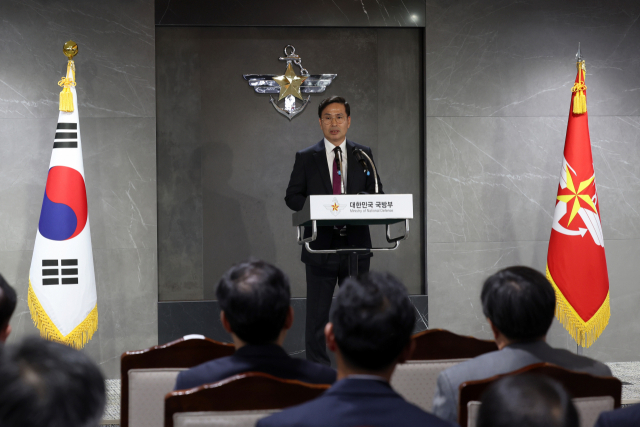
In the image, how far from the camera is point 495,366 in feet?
5.11

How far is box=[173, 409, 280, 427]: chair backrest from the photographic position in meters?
1.19

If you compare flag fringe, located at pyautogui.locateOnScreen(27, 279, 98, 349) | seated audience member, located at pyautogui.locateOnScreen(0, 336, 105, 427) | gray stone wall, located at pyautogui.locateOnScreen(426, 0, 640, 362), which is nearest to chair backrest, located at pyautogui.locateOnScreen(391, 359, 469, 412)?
seated audience member, located at pyautogui.locateOnScreen(0, 336, 105, 427)

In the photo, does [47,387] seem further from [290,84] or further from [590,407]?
[290,84]

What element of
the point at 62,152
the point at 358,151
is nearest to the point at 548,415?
the point at 358,151

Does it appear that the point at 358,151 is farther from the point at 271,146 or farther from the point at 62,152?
the point at 62,152

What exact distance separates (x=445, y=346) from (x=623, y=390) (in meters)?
2.60

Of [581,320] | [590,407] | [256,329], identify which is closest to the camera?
[590,407]

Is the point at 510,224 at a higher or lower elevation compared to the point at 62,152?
lower

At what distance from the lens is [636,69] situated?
506 centimetres

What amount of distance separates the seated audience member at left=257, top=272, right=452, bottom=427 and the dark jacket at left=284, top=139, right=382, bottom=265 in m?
2.17

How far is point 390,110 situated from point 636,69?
208cm

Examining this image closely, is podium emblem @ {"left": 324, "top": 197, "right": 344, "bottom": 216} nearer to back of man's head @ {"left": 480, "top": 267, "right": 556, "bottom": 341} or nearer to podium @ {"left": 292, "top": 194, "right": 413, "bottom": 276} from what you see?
podium @ {"left": 292, "top": 194, "right": 413, "bottom": 276}

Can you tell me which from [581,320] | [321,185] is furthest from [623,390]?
[321,185]

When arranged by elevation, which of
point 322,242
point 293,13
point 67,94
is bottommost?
point 322,242
